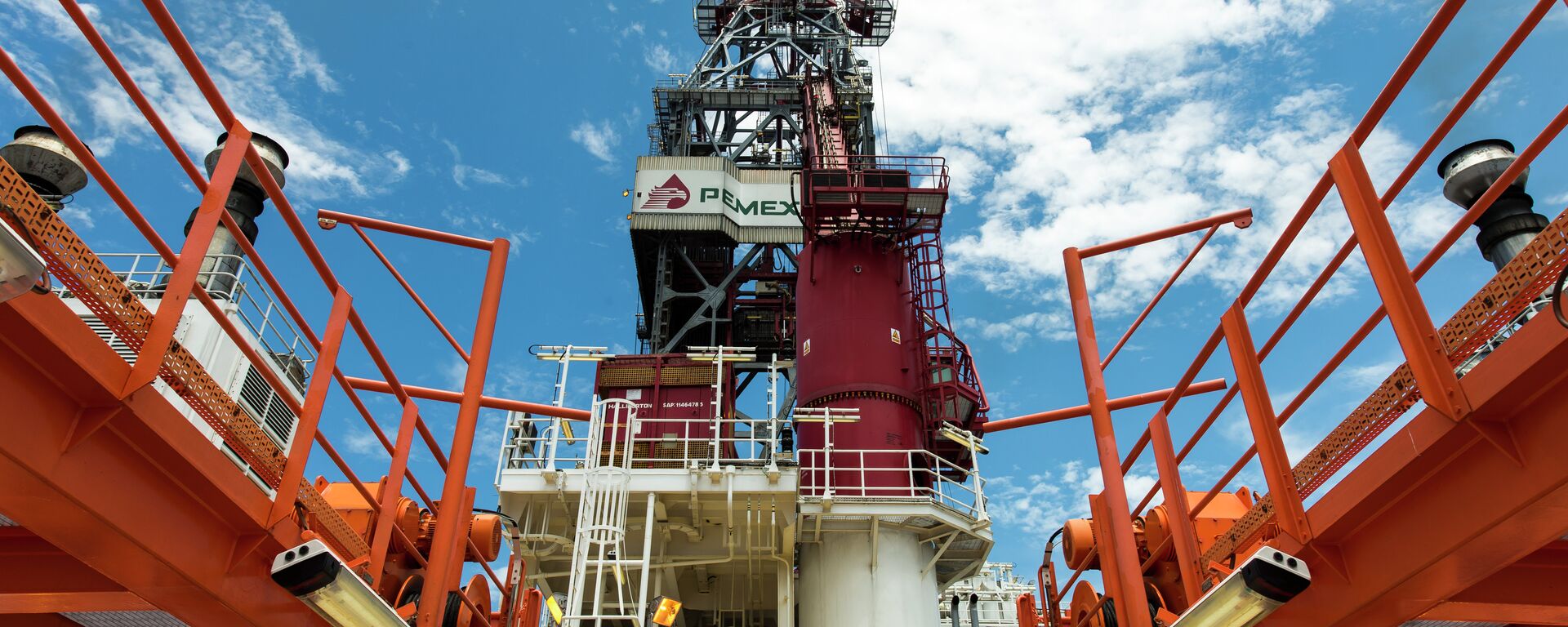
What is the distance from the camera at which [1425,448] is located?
15.6 feet

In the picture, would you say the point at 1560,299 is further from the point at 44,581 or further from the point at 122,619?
the point at 122,619

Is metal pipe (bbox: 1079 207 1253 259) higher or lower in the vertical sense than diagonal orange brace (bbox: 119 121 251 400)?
higher

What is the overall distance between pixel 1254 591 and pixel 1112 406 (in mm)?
7613

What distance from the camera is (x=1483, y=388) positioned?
433 cm

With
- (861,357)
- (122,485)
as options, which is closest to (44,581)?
(122,485)

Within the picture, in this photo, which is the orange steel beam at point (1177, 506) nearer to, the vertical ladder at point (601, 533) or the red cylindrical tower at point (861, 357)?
the vertical ladder at point (601, 533)

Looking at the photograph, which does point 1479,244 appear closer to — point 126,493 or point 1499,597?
point 1499,597

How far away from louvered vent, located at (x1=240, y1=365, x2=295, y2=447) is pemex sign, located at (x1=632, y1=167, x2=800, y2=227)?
71.6 feet

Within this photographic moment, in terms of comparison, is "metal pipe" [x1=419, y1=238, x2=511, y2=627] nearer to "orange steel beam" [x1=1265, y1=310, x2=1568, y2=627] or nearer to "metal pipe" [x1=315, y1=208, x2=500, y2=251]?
"metal pipe" [x1=315, y1=208, x2=500, y2=251]

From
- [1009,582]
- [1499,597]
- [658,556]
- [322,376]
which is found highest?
[1009,582]

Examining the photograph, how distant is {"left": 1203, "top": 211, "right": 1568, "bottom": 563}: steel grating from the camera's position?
402cm

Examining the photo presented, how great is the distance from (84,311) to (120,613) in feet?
27.8

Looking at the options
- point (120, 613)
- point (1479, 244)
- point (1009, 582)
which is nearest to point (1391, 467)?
point (120, 613)

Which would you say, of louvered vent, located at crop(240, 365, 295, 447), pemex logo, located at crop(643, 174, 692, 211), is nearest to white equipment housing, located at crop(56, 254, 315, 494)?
louvered vent, located at crop(240, 365, 295, 447)
